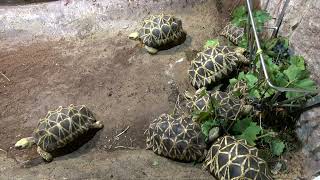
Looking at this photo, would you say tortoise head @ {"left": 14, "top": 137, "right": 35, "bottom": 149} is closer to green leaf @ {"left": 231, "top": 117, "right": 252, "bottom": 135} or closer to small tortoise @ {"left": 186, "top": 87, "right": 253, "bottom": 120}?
small tortoise @ {"left": 186, "top": 87, "right": 253, "bottom": 120}

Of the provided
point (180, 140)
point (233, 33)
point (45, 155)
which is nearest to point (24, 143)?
point (45, 155)

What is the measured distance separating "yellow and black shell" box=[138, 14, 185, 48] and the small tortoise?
123 cm

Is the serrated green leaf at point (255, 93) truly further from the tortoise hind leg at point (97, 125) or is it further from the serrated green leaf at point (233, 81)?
the tortoise hind leg at point (97, 125)

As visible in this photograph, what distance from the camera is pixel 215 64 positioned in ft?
13.5

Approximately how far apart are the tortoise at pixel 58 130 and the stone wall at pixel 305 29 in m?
2.22

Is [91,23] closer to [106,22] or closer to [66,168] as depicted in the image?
[106,22]

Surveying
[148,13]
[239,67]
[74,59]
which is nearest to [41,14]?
[74,59]

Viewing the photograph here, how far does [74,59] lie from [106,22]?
81 centimetres

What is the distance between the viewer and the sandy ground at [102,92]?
11.6ft

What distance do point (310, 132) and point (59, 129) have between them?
7.57ft

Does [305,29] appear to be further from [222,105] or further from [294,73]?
[222,105]

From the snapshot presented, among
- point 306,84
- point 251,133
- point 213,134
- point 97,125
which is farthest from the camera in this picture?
point 97,125

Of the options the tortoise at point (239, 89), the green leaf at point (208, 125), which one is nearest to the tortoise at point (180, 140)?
the green leaf at point (208, 125)

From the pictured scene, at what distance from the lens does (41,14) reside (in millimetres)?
5570
